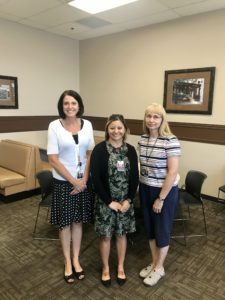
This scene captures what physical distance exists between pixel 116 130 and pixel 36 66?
3728 millimetres

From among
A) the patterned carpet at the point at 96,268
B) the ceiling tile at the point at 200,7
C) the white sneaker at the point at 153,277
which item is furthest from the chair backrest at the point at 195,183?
the ceiling tile at the point at 200,7

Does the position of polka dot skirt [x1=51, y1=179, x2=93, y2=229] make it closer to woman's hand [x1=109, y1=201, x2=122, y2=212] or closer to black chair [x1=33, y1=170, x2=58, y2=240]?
woman's hand [x1=109, y1=201, x2=122, y2=212]

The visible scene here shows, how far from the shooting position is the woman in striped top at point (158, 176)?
1.93m

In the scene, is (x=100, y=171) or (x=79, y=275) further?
(x=79, y=275)

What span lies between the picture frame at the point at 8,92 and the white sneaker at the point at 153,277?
379 centimetres

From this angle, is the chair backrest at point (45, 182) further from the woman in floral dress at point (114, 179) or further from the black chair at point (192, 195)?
the black chair at point (192, 195)

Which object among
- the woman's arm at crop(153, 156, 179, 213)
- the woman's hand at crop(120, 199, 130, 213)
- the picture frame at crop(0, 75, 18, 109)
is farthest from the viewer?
the picture frame at crop(0, 75, 18, 109)

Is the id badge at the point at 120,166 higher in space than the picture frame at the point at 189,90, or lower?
lower

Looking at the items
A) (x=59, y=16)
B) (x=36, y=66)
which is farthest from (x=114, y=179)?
(x=36, y=66)

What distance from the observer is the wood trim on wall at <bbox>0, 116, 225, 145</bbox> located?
403 cm

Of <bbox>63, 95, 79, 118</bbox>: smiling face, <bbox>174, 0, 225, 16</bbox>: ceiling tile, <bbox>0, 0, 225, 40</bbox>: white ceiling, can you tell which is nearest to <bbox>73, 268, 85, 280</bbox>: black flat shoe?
<bbox>63, 95, 79, 118</bbox>: smiling face

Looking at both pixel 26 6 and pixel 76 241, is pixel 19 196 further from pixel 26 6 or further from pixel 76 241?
pixel 26 6

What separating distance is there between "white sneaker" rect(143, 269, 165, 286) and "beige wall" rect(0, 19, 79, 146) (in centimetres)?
366

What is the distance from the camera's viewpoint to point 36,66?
16.4 feet
